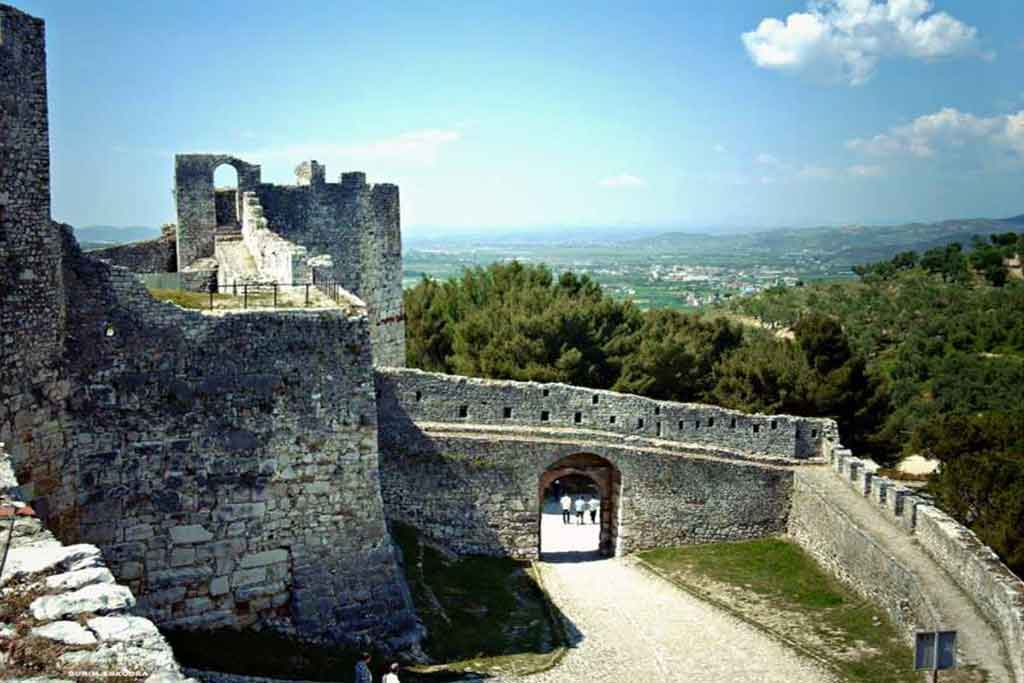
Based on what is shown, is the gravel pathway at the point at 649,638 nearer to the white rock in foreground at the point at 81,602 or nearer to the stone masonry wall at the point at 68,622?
the stone masonry wall at the point at 68,622

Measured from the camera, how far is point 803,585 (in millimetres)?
18250

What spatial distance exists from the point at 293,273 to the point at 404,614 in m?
4.52

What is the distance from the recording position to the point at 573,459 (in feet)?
66.0

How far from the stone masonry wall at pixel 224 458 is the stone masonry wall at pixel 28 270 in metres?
0.34

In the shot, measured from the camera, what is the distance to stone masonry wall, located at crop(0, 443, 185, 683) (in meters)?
4.88

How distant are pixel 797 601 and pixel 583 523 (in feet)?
23.4

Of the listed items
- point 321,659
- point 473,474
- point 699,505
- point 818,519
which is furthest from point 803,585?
point 321,659

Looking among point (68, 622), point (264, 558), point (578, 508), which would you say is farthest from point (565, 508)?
point (68, 622)

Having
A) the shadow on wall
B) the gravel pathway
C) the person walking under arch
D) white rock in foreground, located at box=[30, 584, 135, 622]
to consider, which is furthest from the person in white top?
white rock in foreground, located at box=[30, 584, 135, 622]

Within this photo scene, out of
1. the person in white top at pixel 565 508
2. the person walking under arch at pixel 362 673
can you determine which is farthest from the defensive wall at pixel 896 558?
the person walking under arch at pixel 362 673

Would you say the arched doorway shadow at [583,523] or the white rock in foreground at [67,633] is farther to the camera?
the arched doorway shadow at [583,523]

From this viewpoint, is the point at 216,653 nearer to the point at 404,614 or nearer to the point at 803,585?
the point at 404,614

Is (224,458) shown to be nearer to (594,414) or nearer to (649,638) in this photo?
(649,638)

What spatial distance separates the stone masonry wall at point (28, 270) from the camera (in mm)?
9984
